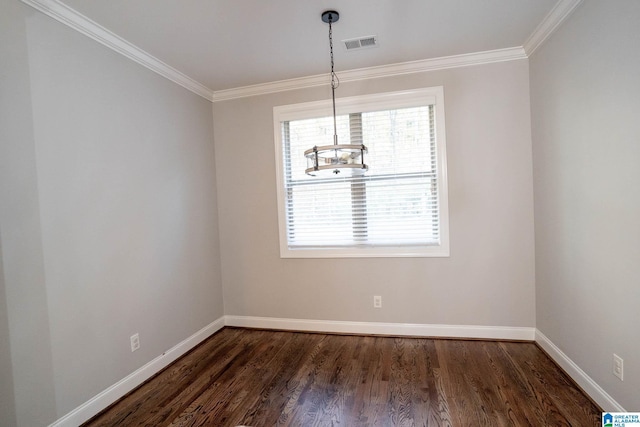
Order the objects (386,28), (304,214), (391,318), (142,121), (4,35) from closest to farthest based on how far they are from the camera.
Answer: (4,35)
(386,28)
(142,121)
(391,318)
(304,214)

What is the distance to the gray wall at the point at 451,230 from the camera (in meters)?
2.81

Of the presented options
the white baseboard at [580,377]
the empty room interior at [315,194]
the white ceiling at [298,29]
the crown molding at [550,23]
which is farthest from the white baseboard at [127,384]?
the crown molding at [550,23]

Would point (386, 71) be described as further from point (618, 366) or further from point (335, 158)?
point (618, 366)

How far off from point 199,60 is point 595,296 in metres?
3.67

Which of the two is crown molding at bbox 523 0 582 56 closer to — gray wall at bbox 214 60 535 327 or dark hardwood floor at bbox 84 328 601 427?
gray wall at bbox 214 60 535 327

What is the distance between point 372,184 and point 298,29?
1.61 meters

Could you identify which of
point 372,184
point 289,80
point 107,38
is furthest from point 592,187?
point 107,38

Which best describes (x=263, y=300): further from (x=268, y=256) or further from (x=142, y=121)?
(x=142, y=121)

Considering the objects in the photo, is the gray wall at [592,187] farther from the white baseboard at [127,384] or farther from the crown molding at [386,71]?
the white baseboard at [127,384]

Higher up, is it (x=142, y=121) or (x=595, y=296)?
(x=142, y=121)

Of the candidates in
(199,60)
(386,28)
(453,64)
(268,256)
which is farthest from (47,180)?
(453,64)

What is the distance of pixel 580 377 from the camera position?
2.10m

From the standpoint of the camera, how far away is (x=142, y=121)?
101 inches

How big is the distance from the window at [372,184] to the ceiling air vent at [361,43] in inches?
22.7
